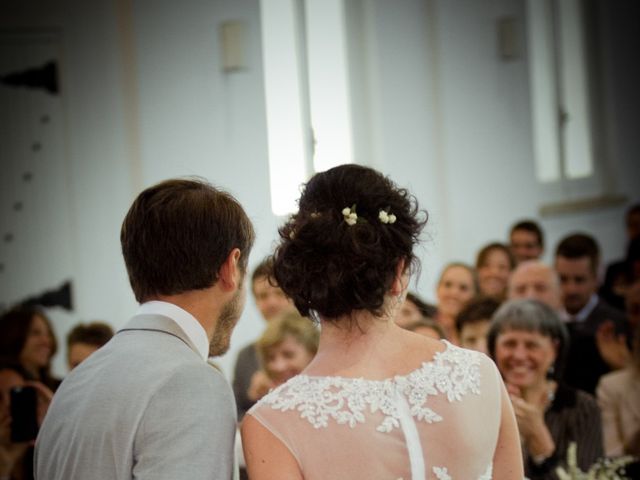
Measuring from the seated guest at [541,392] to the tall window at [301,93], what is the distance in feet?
9.71

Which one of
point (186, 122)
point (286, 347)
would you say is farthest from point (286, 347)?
point (186, 122)

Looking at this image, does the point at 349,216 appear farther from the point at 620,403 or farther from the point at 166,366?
the point at 620,403

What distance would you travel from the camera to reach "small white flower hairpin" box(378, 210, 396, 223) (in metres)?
1.98

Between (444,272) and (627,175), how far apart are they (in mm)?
3807

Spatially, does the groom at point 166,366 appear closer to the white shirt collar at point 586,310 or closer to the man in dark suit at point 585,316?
the man in dark suit at point 585,316

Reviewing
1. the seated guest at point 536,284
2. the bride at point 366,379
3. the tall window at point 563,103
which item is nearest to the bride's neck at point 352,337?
the bride at point 366,379

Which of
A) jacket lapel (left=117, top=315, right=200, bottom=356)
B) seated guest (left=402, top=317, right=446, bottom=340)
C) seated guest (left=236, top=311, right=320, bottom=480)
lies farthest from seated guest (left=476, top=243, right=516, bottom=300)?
jacket lapel (left=117, top=315, right=200, bottom=356)

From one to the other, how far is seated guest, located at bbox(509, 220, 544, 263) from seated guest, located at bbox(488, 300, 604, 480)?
9.86 ft

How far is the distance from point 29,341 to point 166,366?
3287 millimetres

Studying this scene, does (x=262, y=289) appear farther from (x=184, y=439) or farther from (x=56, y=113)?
(x=184, y=439)

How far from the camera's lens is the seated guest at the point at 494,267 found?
255 inches

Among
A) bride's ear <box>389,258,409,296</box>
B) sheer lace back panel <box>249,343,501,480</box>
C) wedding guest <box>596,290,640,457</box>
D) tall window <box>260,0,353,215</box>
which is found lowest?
wedding guest <box>596,290,640,457</box>

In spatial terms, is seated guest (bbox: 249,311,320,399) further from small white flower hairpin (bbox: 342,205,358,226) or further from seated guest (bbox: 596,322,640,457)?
small white flower hairpin (bbox: 342,205,358,226)

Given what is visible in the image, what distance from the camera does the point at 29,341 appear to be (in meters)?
4.94
